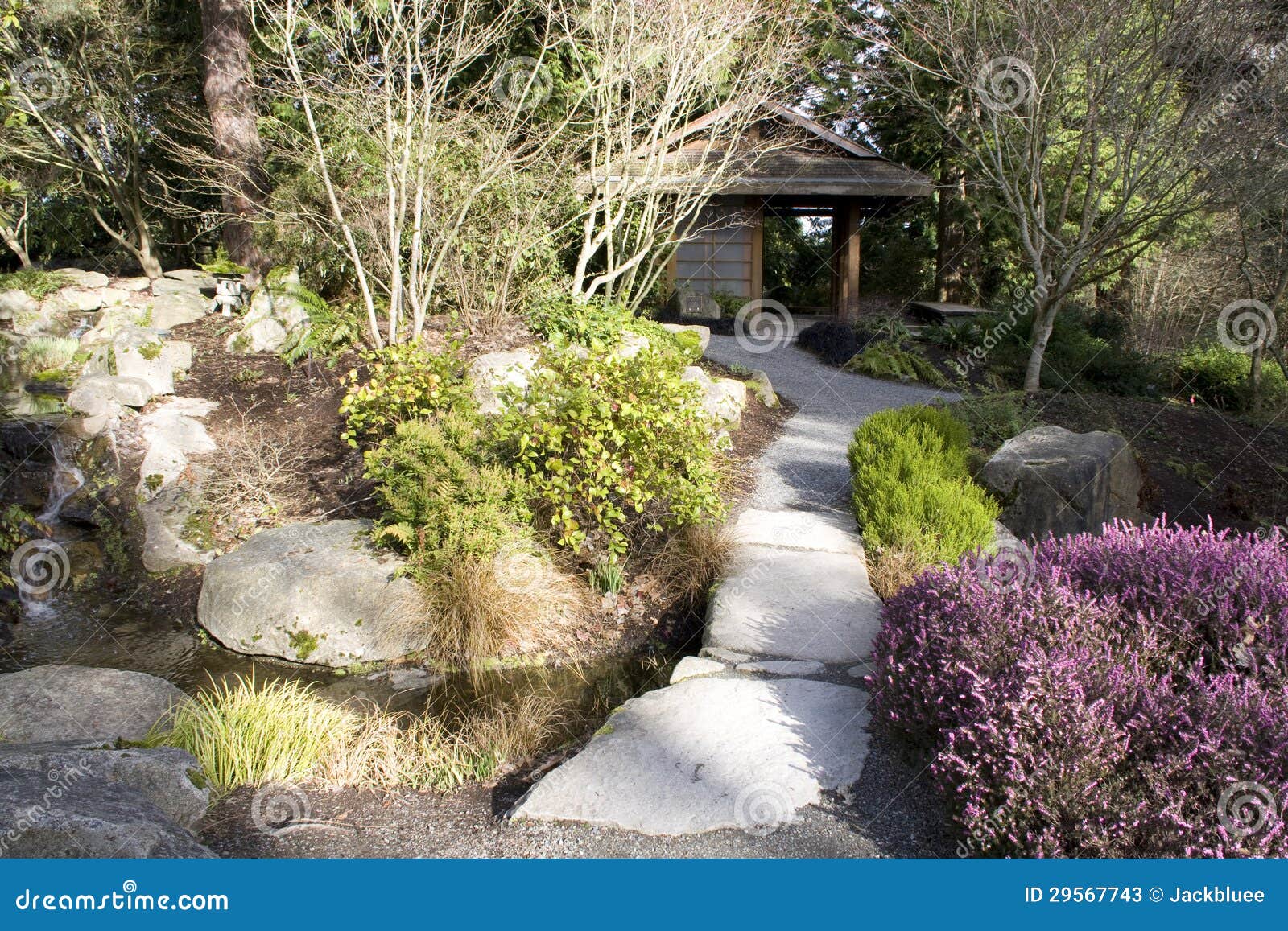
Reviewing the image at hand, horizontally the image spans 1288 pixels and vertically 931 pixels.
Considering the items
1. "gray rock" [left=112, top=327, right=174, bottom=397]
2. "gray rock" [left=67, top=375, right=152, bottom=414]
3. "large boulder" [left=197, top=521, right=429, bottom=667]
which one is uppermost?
"gray rock" [left=112, top=327, right=174, bottom=397]

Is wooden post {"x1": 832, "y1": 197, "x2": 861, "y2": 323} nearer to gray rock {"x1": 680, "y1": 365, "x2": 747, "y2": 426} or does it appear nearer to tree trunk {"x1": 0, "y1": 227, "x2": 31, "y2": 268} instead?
gray rock {"x1": 680, "y1": 365, "x2": 747, "y2": 426}

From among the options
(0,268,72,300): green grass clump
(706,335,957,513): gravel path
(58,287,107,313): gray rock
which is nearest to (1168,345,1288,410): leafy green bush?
(706,335,957,513): gravel path

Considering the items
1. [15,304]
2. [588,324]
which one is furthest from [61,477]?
[588,324]

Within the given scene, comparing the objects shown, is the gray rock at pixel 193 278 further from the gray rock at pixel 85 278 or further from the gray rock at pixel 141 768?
the gray rock at pixel 141 768

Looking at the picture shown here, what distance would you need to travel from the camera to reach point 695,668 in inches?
179

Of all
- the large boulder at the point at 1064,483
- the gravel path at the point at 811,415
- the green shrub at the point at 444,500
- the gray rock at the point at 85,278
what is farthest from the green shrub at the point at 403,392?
the gray rock at the point at 85,278

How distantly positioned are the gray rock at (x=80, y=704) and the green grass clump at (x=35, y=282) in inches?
312

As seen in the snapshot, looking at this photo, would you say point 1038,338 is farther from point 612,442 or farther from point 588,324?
point 612,442

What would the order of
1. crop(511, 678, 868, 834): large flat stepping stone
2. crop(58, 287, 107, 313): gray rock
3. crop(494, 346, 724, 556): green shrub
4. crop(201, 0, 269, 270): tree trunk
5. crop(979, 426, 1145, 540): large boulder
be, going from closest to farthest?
crop(511, 678, 868, 834): large flat stepping stone
crop(494, 346, 724, 556): green shrub
crop(979, 426, 1145, 540): large boulder
crop(201, 0, 269, 270): tree trunk
crop(58, 287, 107, 313): gray rock

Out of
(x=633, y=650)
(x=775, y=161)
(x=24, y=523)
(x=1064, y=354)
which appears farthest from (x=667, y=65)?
(x=24, y=523)

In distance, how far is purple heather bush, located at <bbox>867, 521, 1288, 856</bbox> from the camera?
108 inches

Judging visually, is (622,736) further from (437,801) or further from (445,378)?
(445,378)

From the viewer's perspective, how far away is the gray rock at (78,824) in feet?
9.20

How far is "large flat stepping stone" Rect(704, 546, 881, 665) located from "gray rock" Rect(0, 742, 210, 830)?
2482mm
